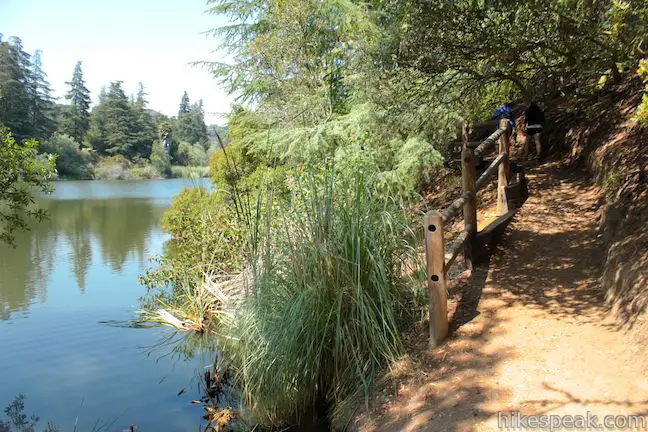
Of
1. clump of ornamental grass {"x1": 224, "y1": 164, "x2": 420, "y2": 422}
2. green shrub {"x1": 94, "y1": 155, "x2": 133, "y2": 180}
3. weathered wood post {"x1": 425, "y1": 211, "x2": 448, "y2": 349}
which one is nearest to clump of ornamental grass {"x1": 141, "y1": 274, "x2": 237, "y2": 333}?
clump of ornamental grass {"x1": 224, "y1": 164, "x2": 420, "y2": 422}

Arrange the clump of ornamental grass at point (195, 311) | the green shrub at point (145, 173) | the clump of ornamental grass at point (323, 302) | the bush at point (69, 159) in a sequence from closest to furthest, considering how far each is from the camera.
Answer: the clump of ornamental grass at point (323, 302)
the clump of ornamental grass at point (195, 311)
the bush at point (69, 159)
the green shrub at point (145, 173)

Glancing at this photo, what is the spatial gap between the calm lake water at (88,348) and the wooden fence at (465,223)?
7.62ft

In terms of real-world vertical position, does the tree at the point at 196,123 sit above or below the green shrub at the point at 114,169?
below

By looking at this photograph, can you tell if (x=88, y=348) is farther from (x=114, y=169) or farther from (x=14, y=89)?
(x=14, y=89)

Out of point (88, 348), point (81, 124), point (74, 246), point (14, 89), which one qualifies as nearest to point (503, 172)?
point (88, 348)

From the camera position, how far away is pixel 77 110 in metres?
78.3

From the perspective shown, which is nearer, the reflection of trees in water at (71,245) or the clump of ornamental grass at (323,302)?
the clump of ornamental grass at (323,302)

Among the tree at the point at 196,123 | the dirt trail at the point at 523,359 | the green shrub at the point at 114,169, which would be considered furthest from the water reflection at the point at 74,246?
the green shrub at the point at 114,169

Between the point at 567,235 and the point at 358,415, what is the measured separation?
131 inches

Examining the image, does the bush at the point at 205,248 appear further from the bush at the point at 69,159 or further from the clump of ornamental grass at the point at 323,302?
the bush at the point at 69,159

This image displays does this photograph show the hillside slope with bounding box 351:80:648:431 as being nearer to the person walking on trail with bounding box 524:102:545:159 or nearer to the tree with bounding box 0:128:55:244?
the person walking on trail with bounding box 524:102:545:159

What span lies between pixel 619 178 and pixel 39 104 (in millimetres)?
71666

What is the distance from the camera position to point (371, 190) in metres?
4.53

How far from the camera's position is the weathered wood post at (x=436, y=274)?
12.3 ft
